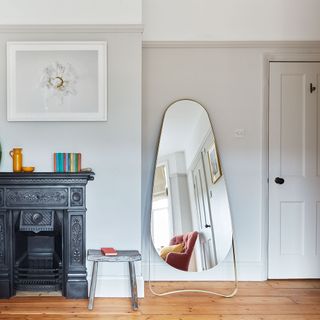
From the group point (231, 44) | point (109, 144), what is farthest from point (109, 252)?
point (231, 44)

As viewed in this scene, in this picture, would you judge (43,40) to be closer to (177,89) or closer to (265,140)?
(177,89)

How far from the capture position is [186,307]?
282 cm

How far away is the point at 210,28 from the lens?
3523 mm

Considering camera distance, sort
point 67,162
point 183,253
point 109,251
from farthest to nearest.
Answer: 1. point 183,253
2. point 67,162
3. point 109,251

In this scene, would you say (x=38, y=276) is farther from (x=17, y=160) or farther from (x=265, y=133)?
(x=265, y=133)

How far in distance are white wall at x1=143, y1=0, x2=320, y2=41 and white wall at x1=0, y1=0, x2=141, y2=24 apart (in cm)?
49

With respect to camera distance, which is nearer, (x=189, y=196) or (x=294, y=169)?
(x=189, y=196)

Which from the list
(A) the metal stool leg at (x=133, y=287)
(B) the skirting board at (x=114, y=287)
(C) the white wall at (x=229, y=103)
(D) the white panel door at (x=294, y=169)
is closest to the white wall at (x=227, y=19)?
(C) the white wall at (x=229, y=103)

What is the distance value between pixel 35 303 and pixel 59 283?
23 centimetres

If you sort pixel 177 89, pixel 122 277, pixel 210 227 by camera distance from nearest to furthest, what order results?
pixel 122 277, pixel 210 227, pixel 177 89

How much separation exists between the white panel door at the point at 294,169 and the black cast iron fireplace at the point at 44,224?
1782 mm

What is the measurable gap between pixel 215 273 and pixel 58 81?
2228 millimetres

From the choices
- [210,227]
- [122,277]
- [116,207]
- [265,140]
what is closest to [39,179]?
[116,207]

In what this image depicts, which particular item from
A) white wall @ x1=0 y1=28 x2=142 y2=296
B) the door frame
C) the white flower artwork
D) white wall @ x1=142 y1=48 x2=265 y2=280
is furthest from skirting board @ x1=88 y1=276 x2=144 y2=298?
the white flower artwork
